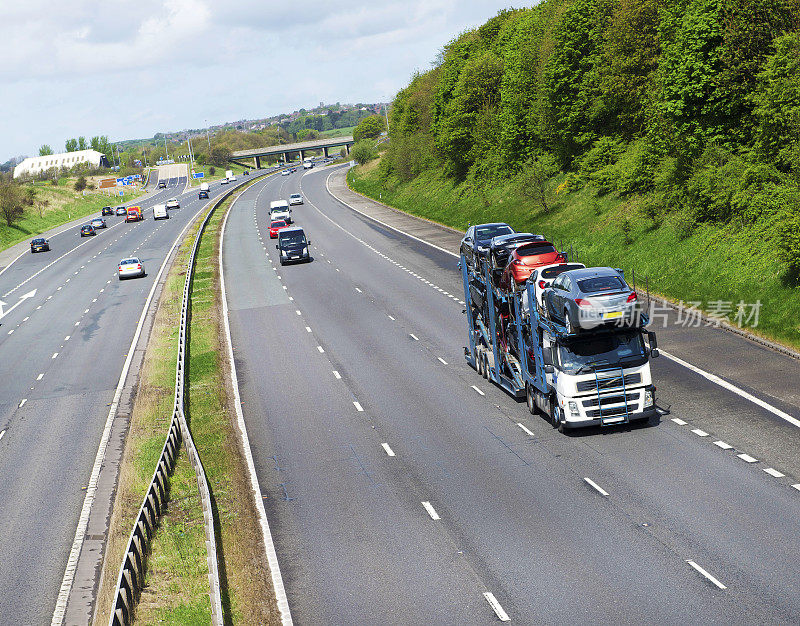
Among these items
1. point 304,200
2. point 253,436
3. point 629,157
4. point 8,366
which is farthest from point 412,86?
point 253,436

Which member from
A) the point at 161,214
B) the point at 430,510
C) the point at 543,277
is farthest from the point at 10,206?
the point at 430,510

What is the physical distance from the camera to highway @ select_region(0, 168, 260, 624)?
18906 millimetres

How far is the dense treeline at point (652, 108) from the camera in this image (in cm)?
3822

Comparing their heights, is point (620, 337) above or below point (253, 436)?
above

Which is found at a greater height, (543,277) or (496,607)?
(543,277)

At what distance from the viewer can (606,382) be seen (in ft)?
70.6

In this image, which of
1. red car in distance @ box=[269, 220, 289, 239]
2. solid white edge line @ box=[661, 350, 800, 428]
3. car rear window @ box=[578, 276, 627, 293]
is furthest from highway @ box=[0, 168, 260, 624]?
solid white edge line @ box=[661, 350, 800, 428]

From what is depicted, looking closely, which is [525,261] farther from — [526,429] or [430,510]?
[430,510]

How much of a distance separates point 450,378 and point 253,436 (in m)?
7.27

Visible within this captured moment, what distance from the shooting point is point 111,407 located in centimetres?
3067

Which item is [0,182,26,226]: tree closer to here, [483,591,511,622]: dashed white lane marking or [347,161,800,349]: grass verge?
[347,161,800,349]: grass verge

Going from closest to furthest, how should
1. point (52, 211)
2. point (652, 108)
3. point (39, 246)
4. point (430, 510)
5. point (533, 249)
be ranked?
1. point (430, 510)
2. point (533, 249)
3. point (652, 108)
4. point (39, 246)
5. point (52, 211)

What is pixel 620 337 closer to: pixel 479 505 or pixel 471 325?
pixel 479 505

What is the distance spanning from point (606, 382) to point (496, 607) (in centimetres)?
863
